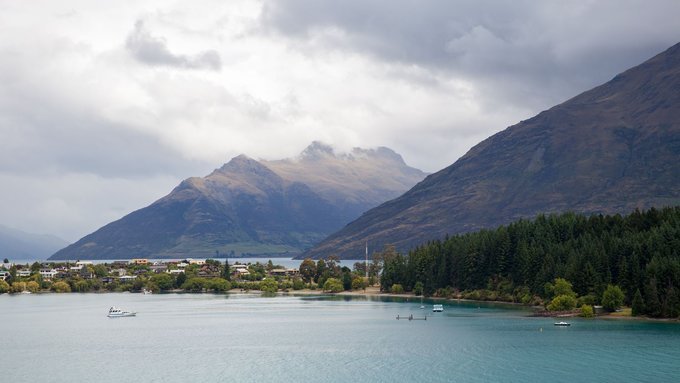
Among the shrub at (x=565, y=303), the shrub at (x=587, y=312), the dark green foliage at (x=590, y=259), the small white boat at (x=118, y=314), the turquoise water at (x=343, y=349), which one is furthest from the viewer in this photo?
the small white boat at (x=118, y=314)

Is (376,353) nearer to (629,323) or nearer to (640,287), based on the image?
(629,323)

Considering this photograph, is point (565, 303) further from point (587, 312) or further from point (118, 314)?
point (118, 314)

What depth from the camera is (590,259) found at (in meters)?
159

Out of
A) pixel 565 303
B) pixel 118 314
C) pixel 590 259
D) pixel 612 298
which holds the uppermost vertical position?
pixel 590 259

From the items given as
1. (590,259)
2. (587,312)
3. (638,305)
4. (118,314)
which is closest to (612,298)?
(587,312)

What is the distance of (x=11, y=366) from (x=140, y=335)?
35120 mm

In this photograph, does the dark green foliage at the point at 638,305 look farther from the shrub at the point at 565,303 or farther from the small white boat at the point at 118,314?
the small white boat at the point at 118,314

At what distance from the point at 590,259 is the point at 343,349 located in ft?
213

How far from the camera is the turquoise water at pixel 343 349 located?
9525 centimetres

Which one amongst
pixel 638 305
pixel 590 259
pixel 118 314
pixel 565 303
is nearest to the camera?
pixel 638 305

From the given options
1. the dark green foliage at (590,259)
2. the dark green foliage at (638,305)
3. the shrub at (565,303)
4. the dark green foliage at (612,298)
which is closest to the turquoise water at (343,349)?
the dark green foliage at (638,305)

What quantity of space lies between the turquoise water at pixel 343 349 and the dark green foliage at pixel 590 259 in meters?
9.67

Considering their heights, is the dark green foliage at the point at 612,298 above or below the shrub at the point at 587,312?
above

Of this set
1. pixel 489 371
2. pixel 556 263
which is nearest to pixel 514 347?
pixel 489 371
